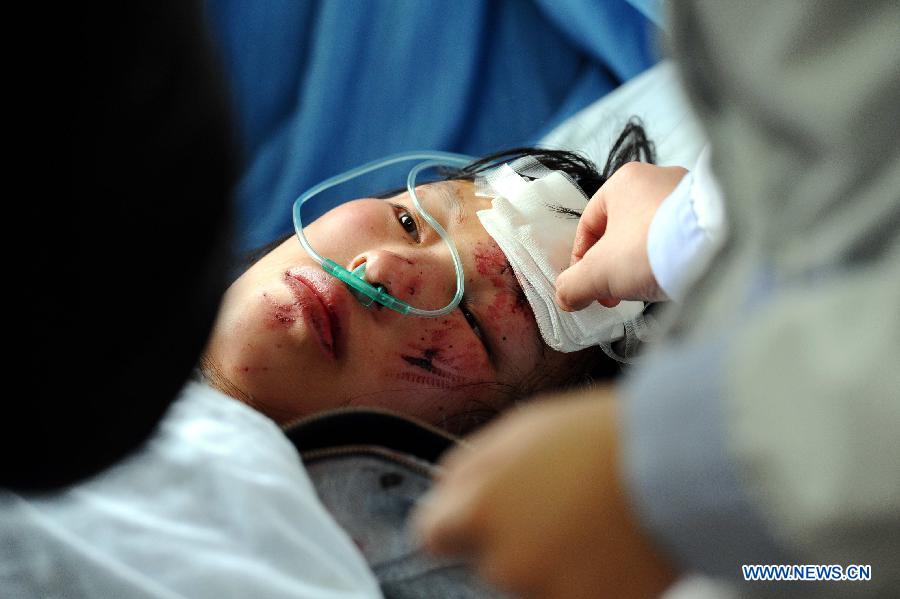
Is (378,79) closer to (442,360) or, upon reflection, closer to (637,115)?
(637,115)

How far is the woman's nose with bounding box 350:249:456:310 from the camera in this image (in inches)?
44.0

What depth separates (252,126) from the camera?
1690 millimetres

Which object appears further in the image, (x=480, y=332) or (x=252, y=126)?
(x=252, y=126)

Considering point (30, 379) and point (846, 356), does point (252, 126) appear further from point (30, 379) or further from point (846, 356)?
point (846, 356)

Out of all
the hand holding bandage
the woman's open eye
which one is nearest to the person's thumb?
the hand holding bandage

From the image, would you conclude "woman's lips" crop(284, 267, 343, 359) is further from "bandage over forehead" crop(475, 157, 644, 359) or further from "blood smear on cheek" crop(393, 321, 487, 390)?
"bandage over forehead" crop(475, 157, 644, 359)

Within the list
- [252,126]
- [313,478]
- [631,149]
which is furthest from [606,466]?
[252,126]

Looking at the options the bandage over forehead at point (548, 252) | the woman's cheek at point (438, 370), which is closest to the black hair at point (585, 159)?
the bandage over forehead at point (548, 252)

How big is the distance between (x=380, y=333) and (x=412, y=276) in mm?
90

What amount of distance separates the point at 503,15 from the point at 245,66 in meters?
0.55

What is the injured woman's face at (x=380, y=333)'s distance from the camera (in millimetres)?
1099

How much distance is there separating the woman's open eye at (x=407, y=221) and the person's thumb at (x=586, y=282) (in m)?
0.26

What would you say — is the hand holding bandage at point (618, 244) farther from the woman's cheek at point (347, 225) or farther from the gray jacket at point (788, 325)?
the gray jacket at point (788, 325)

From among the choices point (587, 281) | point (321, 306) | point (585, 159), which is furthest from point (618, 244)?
point (585, 159)
